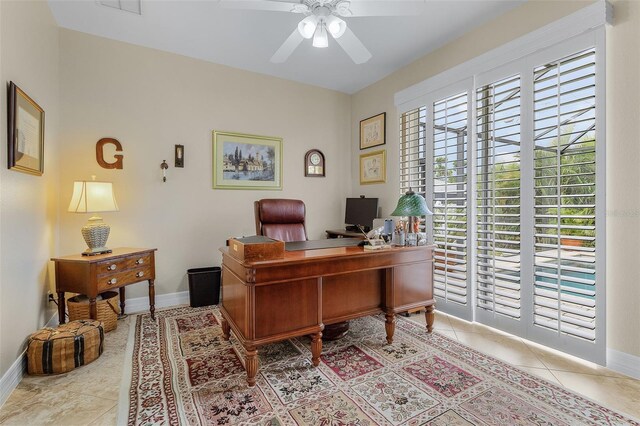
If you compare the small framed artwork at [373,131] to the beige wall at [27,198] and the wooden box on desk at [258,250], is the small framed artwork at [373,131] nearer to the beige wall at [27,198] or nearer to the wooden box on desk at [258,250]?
the wooden box on desk at [258,250]

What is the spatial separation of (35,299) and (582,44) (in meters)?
4.41

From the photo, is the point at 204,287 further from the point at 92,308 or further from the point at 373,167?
the point at 373,167

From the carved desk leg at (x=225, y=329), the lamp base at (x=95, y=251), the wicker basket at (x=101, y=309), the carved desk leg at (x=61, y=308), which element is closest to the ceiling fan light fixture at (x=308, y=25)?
the carved desk leg at (x=225, y=329)

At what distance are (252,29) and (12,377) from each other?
10.3 ft

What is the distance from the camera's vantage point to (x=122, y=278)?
8.60ft

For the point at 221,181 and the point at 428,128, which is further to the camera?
the point at 221,181

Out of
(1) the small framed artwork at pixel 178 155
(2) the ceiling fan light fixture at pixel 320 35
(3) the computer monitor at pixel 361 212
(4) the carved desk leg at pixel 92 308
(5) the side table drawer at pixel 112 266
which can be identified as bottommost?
(4) the carved desk leg at pixel 92 308

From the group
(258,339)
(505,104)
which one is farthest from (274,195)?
(505,104)

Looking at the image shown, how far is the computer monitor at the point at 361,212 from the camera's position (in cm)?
375

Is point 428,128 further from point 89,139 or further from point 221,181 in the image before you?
point 89,139

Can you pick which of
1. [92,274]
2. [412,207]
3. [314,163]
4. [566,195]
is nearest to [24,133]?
[92,274]

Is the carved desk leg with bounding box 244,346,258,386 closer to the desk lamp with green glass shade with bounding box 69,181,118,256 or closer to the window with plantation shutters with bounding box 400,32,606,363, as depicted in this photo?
the desk lamp with green glass shade with bounding box 69,181,118,256

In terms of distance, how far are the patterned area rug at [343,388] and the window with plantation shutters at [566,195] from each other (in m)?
0.65

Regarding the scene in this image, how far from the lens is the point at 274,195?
12.9 ft
